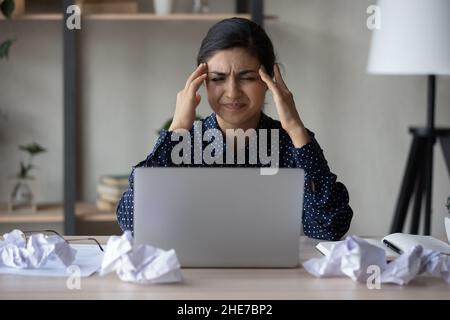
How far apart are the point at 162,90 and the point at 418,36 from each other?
4.13 feet

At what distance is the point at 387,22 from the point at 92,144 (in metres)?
1.53

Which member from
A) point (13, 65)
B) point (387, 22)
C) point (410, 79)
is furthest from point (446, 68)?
point (13, 65)

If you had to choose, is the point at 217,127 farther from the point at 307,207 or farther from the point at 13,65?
the point at 13,65

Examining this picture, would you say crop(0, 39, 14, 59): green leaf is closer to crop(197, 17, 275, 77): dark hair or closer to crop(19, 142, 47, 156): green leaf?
crop(19, 142, 47, 156): green leaf

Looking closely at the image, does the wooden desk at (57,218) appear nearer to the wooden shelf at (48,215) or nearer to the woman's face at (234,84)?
the wooden shelf at (48,215)

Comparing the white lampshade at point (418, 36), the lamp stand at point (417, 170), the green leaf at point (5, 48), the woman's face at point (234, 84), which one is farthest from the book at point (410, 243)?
the green leaf at point (5, 48)

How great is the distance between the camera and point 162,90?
3.68 m

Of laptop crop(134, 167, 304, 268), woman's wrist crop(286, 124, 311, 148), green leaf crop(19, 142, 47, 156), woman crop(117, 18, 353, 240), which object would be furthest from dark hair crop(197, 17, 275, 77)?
green leaf crop(19, 142, 47, 156)

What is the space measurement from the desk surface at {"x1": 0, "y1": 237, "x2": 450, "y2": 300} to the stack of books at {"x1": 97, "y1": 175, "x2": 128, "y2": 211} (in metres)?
2.03

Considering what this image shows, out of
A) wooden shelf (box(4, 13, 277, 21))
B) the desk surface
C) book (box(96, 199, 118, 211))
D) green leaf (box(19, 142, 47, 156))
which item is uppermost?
wooden shelf (box(4, 13, 277, 21))

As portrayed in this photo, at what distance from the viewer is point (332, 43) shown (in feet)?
12.3

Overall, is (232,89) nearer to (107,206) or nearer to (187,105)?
(187,105)

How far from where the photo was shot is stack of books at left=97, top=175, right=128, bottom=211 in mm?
3450

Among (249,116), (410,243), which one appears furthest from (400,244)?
(249,116)
